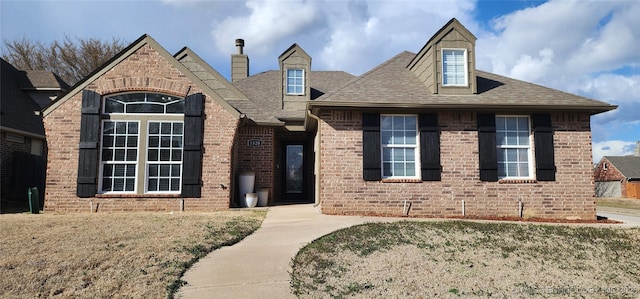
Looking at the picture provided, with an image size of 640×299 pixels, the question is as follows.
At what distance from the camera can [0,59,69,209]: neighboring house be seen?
40.5 feet

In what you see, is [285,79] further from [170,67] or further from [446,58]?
[446,58]

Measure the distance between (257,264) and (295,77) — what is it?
33.7 feet

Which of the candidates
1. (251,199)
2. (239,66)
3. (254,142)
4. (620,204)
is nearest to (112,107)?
(254,142)

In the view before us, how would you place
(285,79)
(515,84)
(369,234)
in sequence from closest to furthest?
1. (369,234)
2. (515,84)
3. (285,79)

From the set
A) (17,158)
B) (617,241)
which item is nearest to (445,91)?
(617,241)

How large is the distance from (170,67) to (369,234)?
23.8 feet

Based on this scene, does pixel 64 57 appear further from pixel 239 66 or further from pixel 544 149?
pixel 544 149

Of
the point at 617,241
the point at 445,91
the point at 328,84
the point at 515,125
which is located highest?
the point at 328,84

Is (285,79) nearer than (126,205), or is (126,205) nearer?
(126,205)

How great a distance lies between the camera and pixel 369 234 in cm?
668

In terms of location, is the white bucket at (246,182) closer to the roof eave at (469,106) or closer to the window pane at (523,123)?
the roof eave at (469,106)

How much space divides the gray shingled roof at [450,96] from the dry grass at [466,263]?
3.17 meters

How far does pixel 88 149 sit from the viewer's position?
9789 millimetres

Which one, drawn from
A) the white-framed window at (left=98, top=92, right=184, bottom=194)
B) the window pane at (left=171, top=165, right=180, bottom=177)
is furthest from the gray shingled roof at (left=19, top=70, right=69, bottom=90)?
the window pane at (left=171, top=165, right=180, bottom=177)
